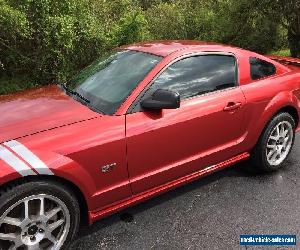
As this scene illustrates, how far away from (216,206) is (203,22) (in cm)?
1337

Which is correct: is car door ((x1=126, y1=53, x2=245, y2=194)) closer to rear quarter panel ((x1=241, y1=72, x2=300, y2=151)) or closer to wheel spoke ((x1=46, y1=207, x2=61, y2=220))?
rear quarter panel ((x1=241, y1=72, x2=300, y2=151))

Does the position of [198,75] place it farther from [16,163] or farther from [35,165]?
[16,163]

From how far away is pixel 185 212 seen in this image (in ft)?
12.7

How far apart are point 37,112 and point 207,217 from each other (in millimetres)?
1874

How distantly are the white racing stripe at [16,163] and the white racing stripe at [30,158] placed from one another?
0.04 metres

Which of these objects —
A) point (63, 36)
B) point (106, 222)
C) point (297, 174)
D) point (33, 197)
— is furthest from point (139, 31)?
point (33, 197)

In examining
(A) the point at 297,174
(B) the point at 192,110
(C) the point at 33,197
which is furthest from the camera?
(A) the point at 297,174

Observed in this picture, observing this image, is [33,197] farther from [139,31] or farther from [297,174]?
[139,31]

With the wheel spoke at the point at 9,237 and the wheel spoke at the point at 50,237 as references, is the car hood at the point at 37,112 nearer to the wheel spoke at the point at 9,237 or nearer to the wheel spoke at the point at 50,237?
the wheel spoke at the point at 9,237

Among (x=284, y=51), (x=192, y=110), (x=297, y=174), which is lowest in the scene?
(x=284, y=51)

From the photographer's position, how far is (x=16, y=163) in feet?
8.94

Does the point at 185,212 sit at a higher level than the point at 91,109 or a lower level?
lower

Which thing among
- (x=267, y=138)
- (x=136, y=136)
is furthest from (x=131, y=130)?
(x=267, y=138)

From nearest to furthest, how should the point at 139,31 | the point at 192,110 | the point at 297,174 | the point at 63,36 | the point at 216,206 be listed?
the point at 192,110, the point at 216,206, the point at 297,174, the point at 63,36, the point at 139,31
